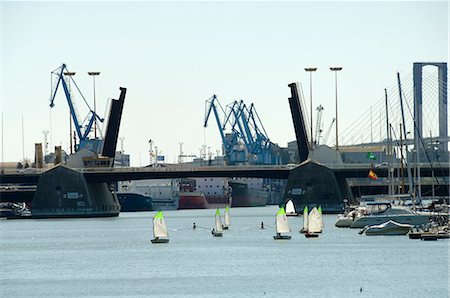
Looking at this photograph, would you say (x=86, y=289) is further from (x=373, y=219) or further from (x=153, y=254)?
(x=373, y=219)

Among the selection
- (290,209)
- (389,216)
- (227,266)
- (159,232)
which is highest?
(389,216)

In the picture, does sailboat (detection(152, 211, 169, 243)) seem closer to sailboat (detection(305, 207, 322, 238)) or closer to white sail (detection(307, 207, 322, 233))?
sailboat (detection(305, 207, 322, 238))

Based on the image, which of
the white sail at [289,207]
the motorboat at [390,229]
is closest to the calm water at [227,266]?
the motorboat at [390,229]

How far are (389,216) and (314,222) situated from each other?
23.2 ft

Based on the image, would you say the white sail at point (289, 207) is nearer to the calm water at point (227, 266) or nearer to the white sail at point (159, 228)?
the calm water at point (227, 266)

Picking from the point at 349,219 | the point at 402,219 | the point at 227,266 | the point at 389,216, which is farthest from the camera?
the point at 349,219

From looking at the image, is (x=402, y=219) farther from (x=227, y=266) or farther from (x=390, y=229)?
(x=227, y=266)

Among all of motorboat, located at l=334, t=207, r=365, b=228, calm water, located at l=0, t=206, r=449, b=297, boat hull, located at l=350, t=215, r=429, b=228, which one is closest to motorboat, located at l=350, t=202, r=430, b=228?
boat hull, located at l=350, t=215, r=429, b=228

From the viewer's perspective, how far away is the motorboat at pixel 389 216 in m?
122

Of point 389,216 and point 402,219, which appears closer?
point 402,219

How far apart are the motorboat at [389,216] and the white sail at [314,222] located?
194 inches

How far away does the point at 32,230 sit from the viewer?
160m

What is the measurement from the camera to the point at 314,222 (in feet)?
413

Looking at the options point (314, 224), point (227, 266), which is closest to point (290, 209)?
point (314, 224)
